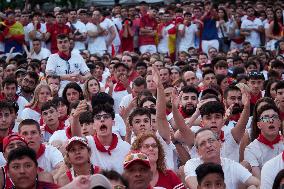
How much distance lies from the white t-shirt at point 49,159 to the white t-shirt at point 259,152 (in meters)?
1.99

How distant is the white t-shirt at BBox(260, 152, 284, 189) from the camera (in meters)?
7.73

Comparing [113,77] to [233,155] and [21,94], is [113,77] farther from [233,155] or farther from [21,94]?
[233,155]

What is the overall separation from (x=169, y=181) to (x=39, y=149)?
5.17 ft

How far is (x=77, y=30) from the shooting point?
21109 millimetres

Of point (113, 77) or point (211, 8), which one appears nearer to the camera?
point (113, 77)

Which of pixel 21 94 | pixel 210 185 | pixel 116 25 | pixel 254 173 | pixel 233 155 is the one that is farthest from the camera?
pixel 116 25

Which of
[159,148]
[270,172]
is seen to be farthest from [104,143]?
[270,172]

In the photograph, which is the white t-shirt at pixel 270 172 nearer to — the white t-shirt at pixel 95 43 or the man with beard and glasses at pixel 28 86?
the man with beard and glasses at pixel 28 86

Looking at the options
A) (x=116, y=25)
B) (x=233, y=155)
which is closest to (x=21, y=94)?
(x=233, y=155)

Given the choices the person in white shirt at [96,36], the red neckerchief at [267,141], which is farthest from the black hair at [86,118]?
the person in white shirt at [96,36]

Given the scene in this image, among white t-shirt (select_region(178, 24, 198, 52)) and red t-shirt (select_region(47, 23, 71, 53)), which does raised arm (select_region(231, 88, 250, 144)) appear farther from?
white t-shirt (select_region(178, 24, 198, 52))

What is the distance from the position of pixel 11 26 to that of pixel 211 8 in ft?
18.1

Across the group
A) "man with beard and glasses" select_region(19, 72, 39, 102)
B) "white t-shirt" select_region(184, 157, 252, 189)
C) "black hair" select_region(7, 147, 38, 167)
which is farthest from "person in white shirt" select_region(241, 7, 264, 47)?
"black hair" select_region(7, 147, 38, 167)

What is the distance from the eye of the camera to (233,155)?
9531 mm
